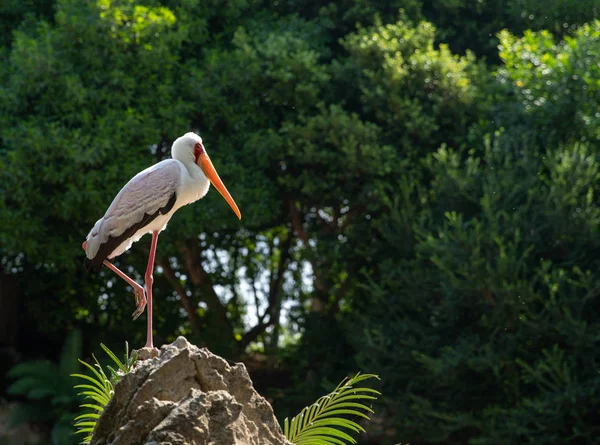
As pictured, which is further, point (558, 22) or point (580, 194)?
point (558, 22)

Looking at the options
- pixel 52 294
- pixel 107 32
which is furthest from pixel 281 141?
pixel 52 294

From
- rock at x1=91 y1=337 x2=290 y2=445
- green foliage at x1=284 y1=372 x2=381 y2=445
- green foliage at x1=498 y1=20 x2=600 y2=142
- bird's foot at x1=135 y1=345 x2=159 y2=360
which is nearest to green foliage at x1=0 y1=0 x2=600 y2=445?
green foliage at x1=498 y1=20 x2=600 y2=142

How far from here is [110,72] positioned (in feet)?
40.7

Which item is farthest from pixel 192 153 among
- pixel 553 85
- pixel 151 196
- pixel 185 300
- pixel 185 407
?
pixel 185 300

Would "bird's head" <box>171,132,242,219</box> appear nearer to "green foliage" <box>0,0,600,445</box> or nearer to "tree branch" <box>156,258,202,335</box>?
"green foliage" <box>0,0,600,445</box>

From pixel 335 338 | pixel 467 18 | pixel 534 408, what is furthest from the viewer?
pixel 467 18

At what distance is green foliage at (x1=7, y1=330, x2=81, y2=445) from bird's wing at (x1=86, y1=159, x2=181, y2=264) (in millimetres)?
7212

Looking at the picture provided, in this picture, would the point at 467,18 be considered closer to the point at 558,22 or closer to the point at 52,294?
the point at 558,22

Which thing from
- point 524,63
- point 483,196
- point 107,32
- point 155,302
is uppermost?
point 107,32

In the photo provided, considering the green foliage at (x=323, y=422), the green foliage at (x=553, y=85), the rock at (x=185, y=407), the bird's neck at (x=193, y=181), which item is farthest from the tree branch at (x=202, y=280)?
the rock at (x=185, y=407)

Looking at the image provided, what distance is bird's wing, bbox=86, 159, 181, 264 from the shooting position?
267 inches

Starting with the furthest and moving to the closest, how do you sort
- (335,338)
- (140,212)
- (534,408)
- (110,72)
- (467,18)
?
(467,18), (335,338), (110,72), (534,408), (140,212)

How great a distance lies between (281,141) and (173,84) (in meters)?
1.56

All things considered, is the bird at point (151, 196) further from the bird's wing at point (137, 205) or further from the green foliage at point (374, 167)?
the green foliage at point (374, 167)
